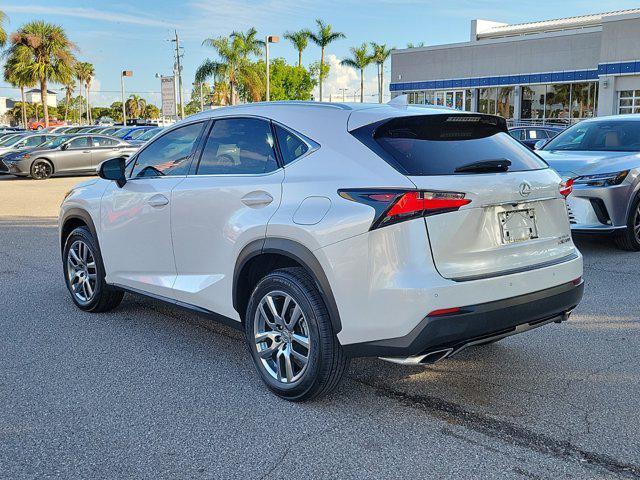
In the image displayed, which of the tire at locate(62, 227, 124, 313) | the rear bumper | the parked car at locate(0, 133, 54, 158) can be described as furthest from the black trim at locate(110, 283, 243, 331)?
the parked car at locate(0, 133, 54, 158)

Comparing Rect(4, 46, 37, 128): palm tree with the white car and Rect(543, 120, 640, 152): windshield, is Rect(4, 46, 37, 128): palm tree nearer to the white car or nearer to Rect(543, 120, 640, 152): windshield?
Rect(543, 120, 640, 152): windshield

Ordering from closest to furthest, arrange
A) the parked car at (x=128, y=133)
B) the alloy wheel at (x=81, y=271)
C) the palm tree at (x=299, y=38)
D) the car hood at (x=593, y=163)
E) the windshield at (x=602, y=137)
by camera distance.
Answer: the alloy wheel at (x=81, y=271), the car hood at (x=593, y=163), the windshield at (x=602, y=137), the parked car at (x=128, y=133), the palm tree at (x=299, y=38)

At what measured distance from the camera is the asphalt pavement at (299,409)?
10.6 ft

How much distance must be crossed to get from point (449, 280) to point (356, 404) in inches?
40.0

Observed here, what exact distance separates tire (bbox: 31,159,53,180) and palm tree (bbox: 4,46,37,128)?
32.8m

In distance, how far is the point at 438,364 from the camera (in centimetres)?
456

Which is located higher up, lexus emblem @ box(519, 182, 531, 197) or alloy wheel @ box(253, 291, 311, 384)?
lexus emblem @ box(519, 182, 531, 197)

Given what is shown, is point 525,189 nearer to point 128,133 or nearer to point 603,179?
point 603,179

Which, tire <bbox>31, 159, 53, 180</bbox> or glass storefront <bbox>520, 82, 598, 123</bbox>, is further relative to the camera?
glass storefront <bbox>520, 82, 598, 123</bbox>

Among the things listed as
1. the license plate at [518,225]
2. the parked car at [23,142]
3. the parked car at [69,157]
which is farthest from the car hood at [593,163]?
the parked car at [23,142]

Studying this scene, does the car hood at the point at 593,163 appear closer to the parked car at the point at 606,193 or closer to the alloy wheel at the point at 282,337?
the parked car at the point at 606,193

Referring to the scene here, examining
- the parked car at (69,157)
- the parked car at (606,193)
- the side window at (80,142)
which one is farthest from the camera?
the side window at (80,142)

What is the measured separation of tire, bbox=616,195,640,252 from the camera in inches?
321

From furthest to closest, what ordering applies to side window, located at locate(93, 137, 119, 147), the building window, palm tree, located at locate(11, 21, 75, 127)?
palm tree, located at locate(11, 21, 75, 127), the building window, side window, located at locate(93, 137, 119, 147)
